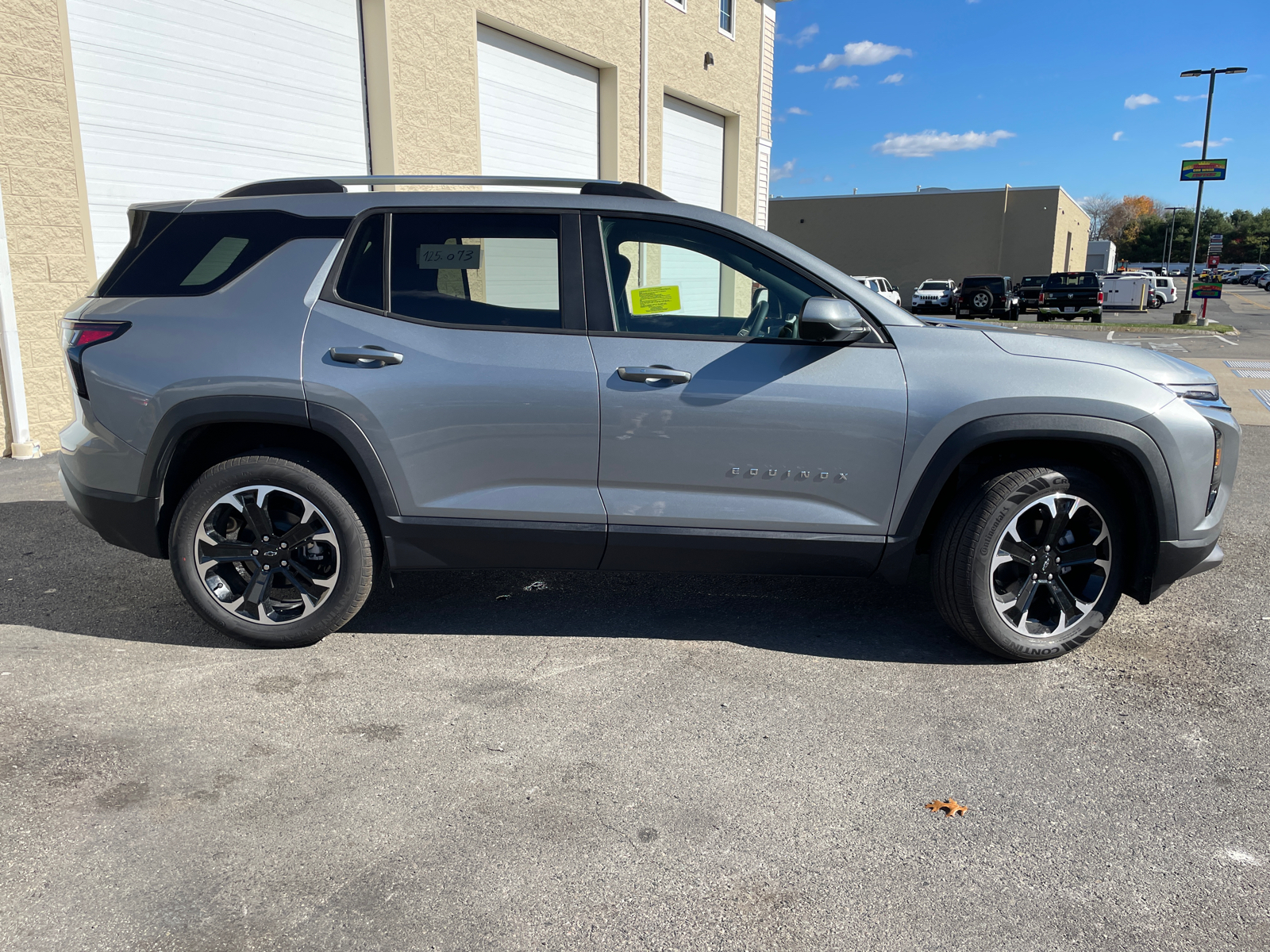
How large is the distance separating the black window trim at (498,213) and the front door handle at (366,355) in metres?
0.15

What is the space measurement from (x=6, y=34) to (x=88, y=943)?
727 centimetres

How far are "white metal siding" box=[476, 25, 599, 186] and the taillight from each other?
786 cm

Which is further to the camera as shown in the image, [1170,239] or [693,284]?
[1170,239]

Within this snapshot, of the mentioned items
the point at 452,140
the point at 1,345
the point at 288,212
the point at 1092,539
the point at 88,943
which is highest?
the point at 452,140

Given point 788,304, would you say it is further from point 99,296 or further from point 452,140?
point 452,140

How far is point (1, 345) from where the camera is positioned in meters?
7.14

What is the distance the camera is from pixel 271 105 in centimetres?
888

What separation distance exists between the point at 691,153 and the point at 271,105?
8371 mm

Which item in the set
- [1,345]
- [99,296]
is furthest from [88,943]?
[1,345]

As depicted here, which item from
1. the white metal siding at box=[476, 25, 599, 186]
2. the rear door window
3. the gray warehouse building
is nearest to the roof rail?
the rear door window

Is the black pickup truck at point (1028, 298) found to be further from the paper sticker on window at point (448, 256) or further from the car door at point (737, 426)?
the paper sticker on window at point (448, 256)

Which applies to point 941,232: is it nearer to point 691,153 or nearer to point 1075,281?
point 1075,281

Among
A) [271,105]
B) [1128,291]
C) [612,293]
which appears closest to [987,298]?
[1128,291]

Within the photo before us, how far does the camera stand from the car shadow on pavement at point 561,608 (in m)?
3.93
